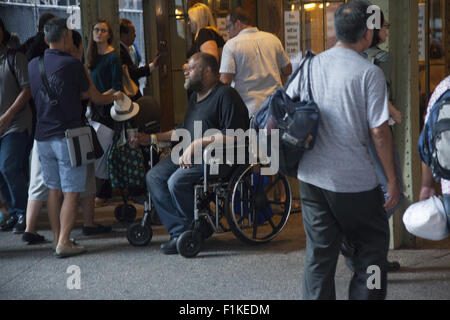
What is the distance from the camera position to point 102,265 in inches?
184

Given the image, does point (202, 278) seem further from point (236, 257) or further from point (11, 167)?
point (11, 167)

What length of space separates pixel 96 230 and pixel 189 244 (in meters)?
1.29

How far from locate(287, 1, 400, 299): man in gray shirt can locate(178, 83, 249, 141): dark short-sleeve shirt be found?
1718 mm

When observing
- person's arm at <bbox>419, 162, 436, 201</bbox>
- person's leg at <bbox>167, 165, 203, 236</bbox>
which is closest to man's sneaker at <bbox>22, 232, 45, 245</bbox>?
person's leg at <bbox>167, 165, 203, 236</bbox>

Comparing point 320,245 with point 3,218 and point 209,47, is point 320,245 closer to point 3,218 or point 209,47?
point 209,47

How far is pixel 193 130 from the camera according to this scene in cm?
487

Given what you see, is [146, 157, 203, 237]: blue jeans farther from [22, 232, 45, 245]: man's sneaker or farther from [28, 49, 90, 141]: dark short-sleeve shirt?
[22, 232, 45, 245]: man's sneaker

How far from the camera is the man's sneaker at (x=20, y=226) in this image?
5789mm

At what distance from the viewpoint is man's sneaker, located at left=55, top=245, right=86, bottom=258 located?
16.0 ft

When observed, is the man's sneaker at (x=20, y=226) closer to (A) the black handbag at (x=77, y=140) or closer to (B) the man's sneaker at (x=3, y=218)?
(B) the man's sneaker at (x=3, y=218)

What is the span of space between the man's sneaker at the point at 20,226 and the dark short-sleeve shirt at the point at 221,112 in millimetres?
1992

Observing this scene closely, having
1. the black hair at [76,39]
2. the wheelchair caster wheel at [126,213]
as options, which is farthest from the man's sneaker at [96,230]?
the black hair at [76,39]

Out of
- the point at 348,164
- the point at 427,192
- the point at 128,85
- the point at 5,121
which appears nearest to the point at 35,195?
the point at 5,121

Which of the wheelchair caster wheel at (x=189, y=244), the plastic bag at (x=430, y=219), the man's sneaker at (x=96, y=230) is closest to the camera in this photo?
the plastic bag at (x=430, y=219)
